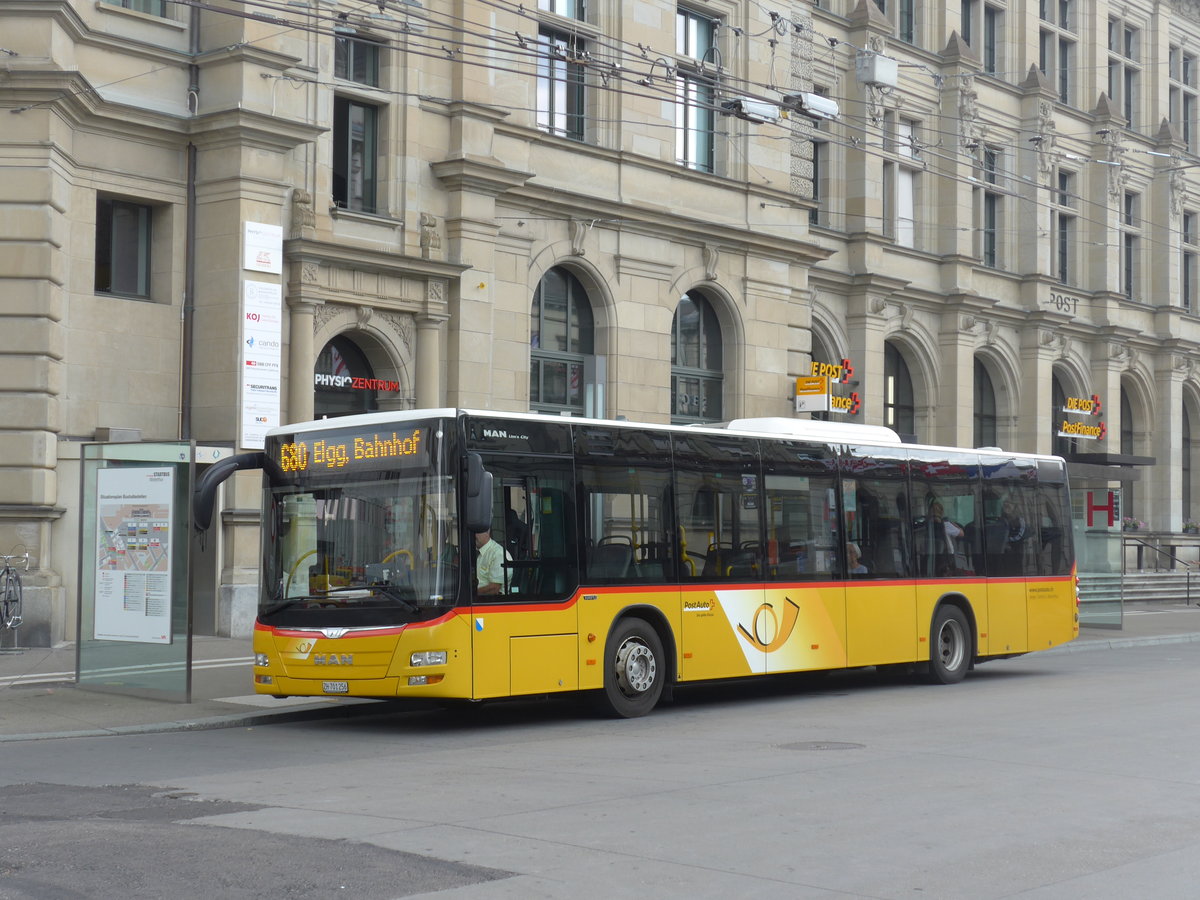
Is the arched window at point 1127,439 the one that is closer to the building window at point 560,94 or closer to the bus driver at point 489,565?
the building window at point 560,94

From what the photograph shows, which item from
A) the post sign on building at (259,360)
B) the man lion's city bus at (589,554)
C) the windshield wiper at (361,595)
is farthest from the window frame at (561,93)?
the windshield wiper at (361,595)

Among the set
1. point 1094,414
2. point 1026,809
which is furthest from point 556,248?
point 1094,414

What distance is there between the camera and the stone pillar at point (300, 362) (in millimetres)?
22984

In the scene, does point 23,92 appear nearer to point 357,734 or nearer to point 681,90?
point 357,734

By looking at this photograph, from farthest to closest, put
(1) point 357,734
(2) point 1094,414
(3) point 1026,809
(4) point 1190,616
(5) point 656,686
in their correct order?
(2) point 1094,414 → (4) point 1190,616 → (5) point 656,686 → (1) point 357,734 → (3) point 1026,809

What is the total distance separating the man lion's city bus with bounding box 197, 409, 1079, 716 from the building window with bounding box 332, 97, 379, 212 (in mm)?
9927

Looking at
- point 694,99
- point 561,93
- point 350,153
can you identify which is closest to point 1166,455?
point 694,99

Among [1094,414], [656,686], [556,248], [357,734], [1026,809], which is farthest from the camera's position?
[1094,414]

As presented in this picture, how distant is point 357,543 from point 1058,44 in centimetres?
3684

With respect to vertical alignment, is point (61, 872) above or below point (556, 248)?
below

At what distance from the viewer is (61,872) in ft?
24.2

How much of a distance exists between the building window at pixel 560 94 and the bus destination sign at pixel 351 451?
14.7 metres

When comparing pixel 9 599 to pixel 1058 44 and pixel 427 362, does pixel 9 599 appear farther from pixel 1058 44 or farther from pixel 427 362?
pixel 1058 44

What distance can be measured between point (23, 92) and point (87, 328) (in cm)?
330
